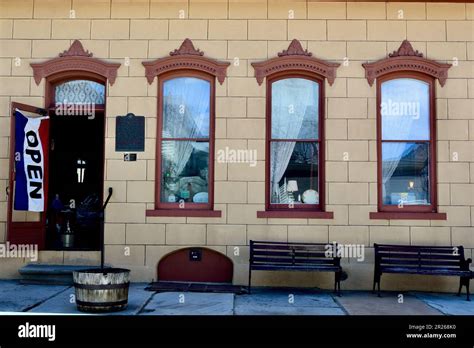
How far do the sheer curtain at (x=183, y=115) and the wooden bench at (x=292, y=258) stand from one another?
2.19 meters

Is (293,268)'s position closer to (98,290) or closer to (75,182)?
(98,290)

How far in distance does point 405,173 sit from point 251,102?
10.5 feet

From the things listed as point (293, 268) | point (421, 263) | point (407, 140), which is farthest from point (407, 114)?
point (293, 268)

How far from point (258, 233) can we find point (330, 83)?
3.09 meters

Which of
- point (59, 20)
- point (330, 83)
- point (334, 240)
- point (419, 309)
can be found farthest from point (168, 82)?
point (419, 309)

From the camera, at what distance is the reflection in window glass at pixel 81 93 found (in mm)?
9625

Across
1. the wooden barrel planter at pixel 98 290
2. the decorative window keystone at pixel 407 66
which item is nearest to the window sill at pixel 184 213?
the wooden barrel planter at pixel 98 290

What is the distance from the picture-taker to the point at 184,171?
370 inches

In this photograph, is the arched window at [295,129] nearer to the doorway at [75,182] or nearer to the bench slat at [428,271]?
the bench slat at [428,271]

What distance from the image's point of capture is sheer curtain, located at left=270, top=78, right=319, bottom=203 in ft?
30.7

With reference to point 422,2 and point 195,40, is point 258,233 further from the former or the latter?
point 422,2

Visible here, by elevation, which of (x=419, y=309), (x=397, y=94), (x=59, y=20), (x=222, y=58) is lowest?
(x=419, y=309)

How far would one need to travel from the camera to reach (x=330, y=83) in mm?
9234
